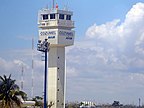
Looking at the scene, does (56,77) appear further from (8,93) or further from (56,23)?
(8,93)

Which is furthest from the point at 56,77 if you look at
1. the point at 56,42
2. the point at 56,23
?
the point at 56,23

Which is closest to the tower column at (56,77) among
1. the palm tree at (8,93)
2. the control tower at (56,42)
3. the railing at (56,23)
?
the control tower at (56,42)

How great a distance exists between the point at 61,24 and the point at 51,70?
16989 millimetres

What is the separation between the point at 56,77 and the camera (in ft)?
541

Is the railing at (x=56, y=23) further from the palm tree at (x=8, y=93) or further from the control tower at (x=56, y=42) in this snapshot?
the palm tree at (x=8, y=93)

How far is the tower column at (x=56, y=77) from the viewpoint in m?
163

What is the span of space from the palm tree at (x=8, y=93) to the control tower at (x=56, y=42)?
64.4 metres

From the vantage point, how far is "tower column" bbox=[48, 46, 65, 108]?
536 feet

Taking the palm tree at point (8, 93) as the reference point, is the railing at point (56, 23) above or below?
above

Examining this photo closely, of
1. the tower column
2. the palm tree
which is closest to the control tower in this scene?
the tower column

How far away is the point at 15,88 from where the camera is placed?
98562 mm

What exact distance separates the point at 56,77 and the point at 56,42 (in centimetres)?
1250

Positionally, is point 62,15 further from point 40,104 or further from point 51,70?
point 40,104

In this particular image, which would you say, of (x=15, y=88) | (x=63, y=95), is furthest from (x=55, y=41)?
(x=15, y=88)
